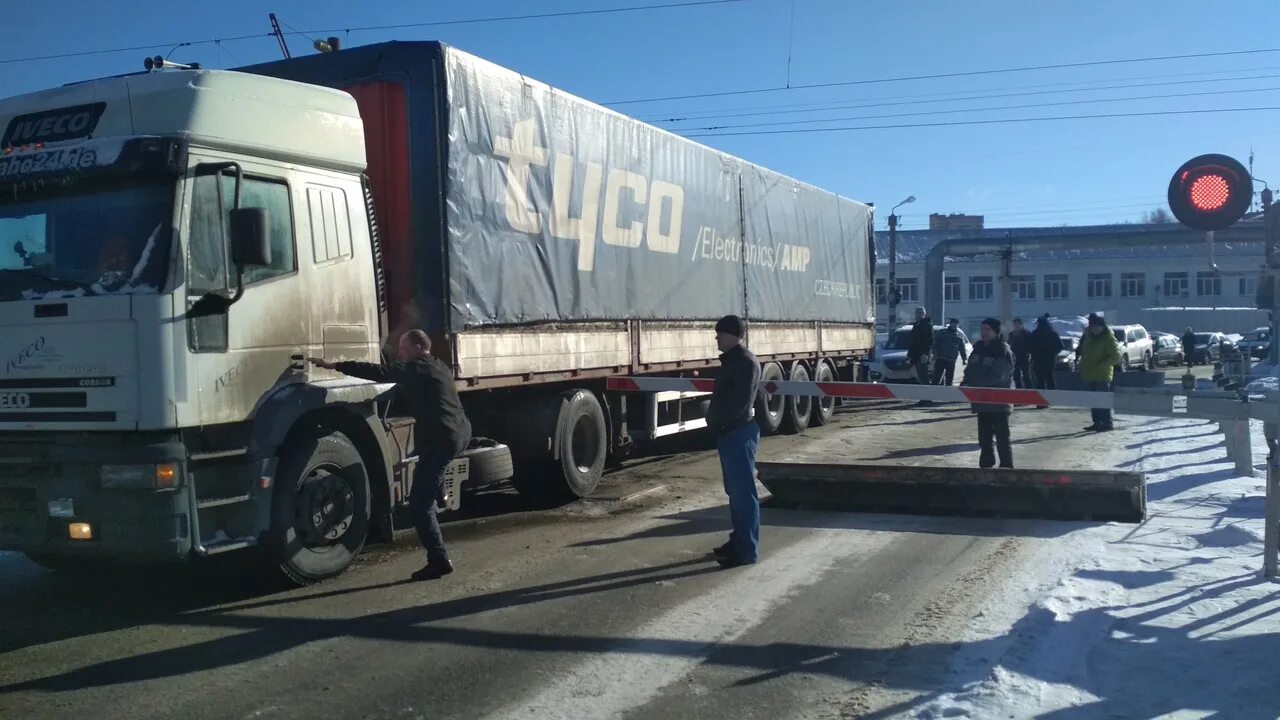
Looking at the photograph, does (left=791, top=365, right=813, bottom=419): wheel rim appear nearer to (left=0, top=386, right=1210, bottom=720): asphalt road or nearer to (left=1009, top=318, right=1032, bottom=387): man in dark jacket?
(left=1009, top=318, right=1032, bottom=387): man in dark jacket

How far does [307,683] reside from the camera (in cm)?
513

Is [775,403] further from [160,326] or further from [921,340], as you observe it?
[160,326]

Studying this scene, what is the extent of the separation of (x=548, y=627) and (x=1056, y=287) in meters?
66.6

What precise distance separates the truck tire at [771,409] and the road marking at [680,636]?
22.4ft

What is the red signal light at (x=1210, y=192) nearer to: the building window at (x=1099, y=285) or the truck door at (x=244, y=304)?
the truck door at (x=244, y=304)

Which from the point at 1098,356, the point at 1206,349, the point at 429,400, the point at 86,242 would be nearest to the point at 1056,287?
the point at 1206,349

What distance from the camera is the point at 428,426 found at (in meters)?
7.09

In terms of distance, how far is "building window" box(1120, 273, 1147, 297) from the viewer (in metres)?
65.2

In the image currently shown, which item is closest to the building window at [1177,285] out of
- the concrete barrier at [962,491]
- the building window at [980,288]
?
the building window at [980,288]

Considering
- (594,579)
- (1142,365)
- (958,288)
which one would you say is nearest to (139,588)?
(594,579)

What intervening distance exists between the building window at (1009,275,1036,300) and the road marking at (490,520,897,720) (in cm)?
6307

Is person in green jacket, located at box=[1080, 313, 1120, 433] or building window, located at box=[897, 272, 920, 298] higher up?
building window, located at box=[897, 272, 920, 298]

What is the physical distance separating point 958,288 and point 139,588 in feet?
216

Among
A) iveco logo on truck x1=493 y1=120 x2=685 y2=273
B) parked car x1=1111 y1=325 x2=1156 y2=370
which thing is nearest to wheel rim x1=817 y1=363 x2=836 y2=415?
iveco logo on truck x1=493 y1=120 x2=685 y2=273
